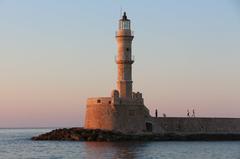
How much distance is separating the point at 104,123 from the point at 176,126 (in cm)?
603

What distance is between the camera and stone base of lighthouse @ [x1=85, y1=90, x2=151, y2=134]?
42594mm

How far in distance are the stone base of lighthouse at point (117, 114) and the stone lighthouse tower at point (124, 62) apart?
30.4 inches

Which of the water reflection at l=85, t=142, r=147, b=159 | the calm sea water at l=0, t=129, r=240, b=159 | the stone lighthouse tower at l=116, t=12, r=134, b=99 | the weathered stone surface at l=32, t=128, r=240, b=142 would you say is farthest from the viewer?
the stone lighthouse tower at l=116, t=12, r=134, b=99

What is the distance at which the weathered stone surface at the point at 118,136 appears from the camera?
138 feet

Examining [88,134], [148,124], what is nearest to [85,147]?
[88,134]

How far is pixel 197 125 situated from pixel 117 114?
275 inches

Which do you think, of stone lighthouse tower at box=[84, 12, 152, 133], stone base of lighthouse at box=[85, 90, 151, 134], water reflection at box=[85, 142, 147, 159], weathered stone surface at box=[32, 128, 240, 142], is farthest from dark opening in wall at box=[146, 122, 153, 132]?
water reflection at box=[85, 142, 147, 159]

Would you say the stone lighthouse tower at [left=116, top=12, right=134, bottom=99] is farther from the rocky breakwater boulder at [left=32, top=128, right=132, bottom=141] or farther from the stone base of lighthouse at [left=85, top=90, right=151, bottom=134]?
the rocky breakwater boulder at [left=32, top=128, right=132, bottom=141]

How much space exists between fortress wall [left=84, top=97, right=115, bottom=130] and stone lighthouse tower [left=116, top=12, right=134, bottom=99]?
54.8 inches

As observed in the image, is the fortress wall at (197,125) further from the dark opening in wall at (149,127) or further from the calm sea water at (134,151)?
the calm sea water at (134,151)

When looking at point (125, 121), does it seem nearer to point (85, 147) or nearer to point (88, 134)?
point (88, 134)

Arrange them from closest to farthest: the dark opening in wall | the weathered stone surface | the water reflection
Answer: the water reflection < the weathered stone surface < the dark opening in wall

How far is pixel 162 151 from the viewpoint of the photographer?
1396 inches

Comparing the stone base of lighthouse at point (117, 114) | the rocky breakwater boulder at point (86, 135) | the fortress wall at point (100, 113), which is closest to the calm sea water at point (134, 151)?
the rocky breakwater boulder at point (86, 135)
